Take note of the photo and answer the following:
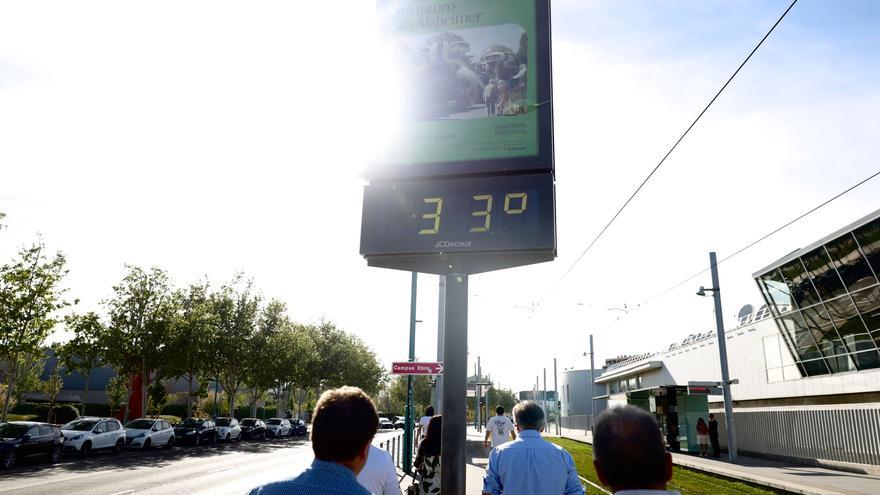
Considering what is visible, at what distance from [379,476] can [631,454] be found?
268cm

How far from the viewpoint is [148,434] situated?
1141 inches

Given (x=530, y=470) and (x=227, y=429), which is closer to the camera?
(x=530, y=470)

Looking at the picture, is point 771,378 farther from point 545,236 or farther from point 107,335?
point 107,335

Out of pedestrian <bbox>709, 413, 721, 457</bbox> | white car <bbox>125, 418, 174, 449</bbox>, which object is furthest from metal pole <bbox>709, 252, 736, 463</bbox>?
white car <bbox>125, 418, 174, 449</bbox>

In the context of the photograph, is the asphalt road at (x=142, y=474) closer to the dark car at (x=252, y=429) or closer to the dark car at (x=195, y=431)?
the dark car at (x=195, y=431)

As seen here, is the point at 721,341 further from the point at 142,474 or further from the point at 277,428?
the point at 277,428

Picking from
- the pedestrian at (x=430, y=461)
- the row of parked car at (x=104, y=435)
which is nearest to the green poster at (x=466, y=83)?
the pedestrian at (x=430, y=461)

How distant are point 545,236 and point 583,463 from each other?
19095mm

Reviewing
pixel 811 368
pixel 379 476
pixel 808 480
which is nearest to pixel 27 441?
pixel 379 476

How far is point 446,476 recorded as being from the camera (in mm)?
6121

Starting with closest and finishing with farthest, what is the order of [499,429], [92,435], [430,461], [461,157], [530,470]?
1. [530,470]
2. [461,157]
3. [430,461]
4. [499,429]
5. [92,435]

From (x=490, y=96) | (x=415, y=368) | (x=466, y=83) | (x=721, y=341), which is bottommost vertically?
(x=415, y=368)

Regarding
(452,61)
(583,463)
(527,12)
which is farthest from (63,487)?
(583,463)

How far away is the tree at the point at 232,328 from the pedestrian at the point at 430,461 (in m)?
37.0
